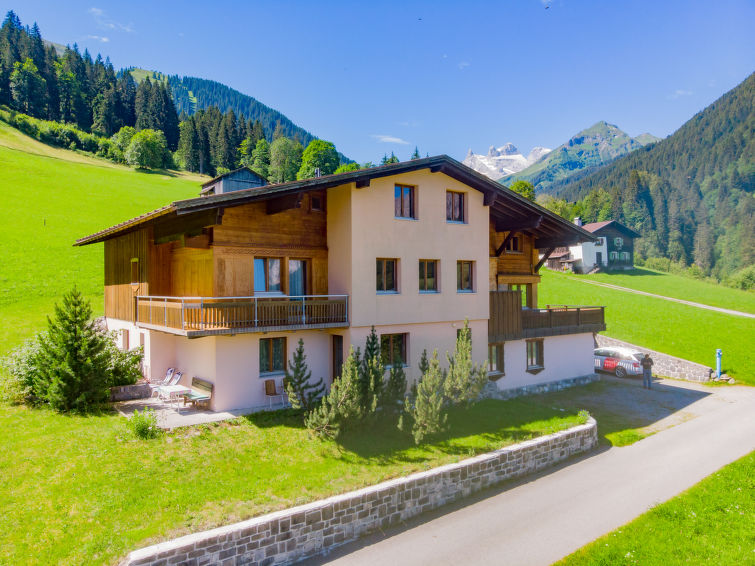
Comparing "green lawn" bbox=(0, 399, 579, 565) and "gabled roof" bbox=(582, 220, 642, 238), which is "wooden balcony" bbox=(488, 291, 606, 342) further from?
"gabled roof" bbox=(582, 220, 642, 238)

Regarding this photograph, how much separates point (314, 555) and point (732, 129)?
20520 cm

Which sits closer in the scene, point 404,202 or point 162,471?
point 162,471

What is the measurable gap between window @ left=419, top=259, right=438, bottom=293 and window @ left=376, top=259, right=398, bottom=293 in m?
1.26

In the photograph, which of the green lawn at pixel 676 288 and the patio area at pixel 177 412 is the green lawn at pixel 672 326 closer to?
the green lawn at pixel 676 288

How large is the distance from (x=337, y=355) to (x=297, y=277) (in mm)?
3357

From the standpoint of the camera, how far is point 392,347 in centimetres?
1823

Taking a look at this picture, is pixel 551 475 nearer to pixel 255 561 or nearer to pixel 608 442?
pixel 608 442

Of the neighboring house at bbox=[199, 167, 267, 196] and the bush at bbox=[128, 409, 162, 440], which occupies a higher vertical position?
the neighboring house at bbox=[199, 167, 267, 196]

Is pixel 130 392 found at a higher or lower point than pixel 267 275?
lower

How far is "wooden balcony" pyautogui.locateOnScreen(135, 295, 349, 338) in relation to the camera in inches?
559

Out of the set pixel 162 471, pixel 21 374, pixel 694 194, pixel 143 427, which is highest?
pixel 694 194

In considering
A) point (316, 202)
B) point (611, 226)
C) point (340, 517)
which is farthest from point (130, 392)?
point (611, 226)

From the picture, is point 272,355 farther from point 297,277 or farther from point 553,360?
point 553,360

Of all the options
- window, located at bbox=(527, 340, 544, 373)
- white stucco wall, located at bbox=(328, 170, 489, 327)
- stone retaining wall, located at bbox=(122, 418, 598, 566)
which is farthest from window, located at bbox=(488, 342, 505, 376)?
stone retaining wall, located at bbox=(122, 418, 598, 566)
